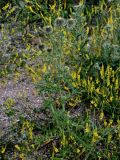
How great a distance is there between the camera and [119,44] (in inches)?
140

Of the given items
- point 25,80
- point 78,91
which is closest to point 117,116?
point 78,91

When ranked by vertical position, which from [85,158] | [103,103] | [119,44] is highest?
[119,44]

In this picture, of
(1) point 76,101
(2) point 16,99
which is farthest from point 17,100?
(1) point 76,101

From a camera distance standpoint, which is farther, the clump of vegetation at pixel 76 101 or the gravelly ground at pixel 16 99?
the gravelly ground at pixel 16 99

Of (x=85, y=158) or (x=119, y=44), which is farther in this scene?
(x=119, y=44)

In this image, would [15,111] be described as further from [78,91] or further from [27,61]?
[27,61]

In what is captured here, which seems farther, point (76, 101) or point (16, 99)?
point (16, 99)

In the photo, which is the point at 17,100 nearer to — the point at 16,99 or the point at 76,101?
the point at 16,99

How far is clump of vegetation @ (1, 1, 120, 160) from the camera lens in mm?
2947

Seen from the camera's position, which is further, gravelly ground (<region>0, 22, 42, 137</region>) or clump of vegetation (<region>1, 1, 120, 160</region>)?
gravelly ground (<region>0, 22, 42, 137</region>)

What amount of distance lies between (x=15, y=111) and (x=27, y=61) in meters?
0.78

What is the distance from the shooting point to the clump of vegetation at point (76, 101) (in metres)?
2.95

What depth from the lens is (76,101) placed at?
322cm

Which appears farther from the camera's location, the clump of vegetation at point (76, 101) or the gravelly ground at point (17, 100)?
the gravelly ground at point (17, 100)
